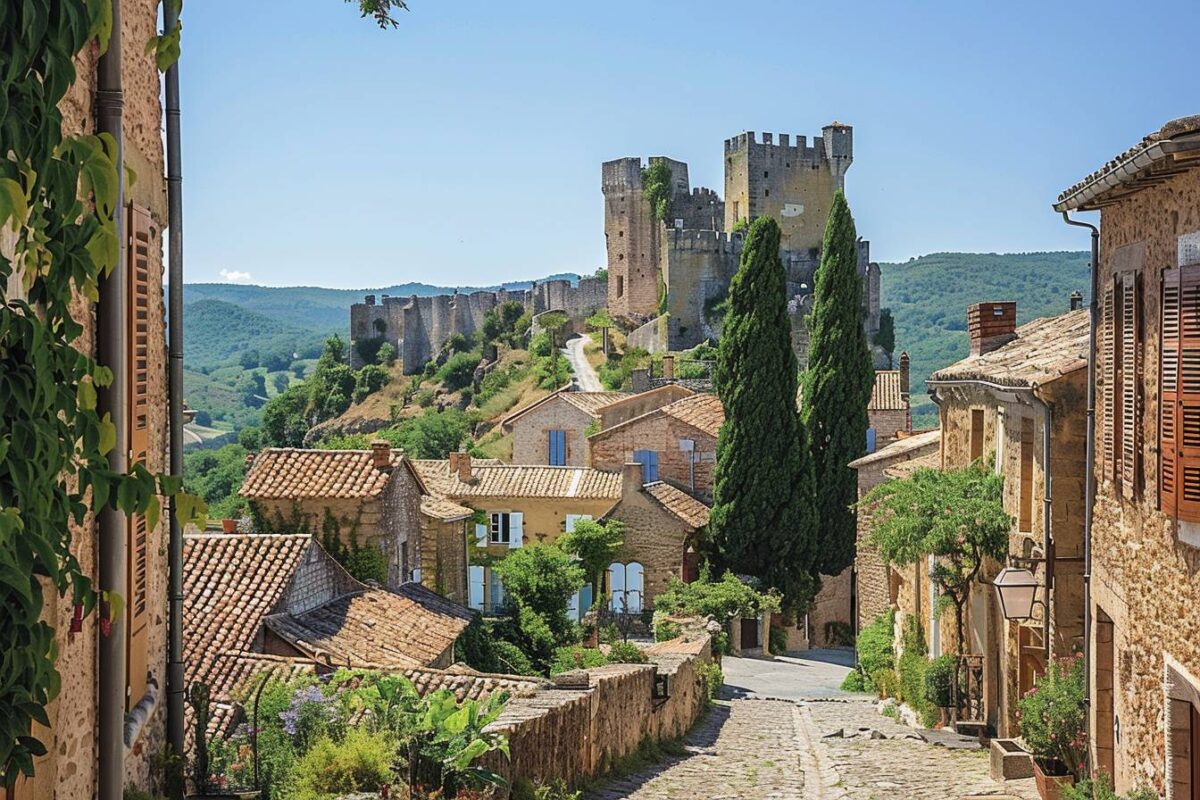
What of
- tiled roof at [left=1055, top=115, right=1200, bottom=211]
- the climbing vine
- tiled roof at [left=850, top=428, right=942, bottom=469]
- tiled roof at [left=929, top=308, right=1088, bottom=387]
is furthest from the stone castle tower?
the climbing vine

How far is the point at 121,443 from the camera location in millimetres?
5848

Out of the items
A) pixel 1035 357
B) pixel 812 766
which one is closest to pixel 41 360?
pixel 812 766

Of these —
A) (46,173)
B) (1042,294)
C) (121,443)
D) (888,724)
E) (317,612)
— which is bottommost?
(888,724)

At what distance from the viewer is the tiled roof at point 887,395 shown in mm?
44469

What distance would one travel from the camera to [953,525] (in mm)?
15266

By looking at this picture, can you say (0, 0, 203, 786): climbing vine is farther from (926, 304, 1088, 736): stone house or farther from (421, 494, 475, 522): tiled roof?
(421, 494, 475, 522): tiled roof

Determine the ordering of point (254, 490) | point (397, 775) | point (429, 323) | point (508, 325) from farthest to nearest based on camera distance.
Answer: point (429, 323)
point (508, 325)
point (254, 490)
point (397, 775)

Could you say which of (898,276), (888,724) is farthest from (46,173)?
(898,276)

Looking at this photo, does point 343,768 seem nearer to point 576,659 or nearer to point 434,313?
point 576,659

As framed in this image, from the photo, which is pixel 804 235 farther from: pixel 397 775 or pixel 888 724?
pixel 397 775

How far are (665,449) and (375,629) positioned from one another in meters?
24.4

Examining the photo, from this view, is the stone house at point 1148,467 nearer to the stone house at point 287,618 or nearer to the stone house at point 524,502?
the stone house at point 287,618

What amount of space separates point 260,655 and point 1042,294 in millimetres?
76076

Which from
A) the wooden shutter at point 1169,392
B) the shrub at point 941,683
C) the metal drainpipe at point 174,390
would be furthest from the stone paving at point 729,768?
the wooden shutter at point 1169,392
